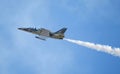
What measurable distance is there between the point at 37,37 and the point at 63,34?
11.5m

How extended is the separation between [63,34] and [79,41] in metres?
12.1

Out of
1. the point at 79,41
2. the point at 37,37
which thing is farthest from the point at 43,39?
the point at 79,41

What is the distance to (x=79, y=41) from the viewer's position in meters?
190

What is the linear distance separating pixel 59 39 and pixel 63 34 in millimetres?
2953

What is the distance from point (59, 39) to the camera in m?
199

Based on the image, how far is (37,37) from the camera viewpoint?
199m

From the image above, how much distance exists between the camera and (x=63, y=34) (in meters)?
200

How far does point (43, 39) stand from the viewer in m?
198

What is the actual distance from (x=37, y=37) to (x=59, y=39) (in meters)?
9.74

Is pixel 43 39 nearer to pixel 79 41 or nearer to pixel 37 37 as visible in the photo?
pixel 37 37

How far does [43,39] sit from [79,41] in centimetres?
1738
